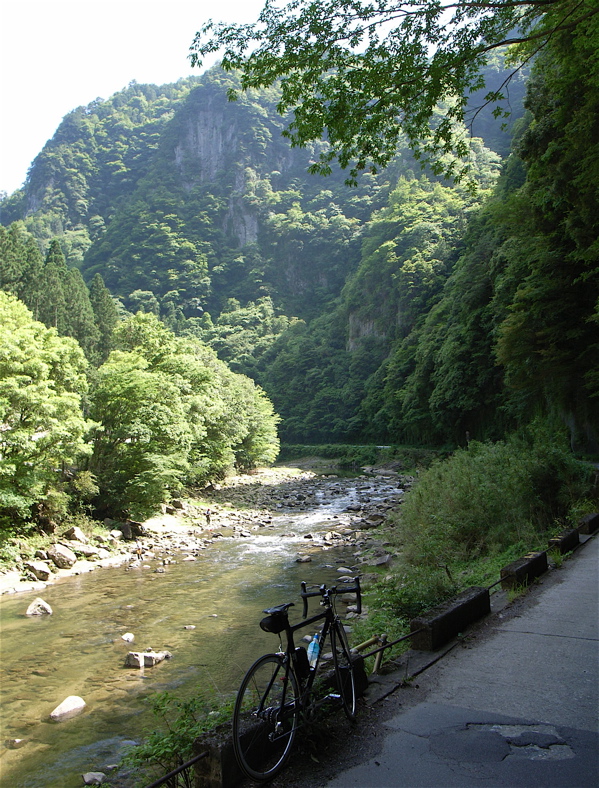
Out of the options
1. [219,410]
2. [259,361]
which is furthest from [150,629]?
[259,361]

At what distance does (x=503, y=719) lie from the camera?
4.04 m

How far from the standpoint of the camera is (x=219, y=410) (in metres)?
33.4

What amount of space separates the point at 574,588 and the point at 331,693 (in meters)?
5.13

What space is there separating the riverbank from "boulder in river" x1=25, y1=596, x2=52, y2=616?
186cm

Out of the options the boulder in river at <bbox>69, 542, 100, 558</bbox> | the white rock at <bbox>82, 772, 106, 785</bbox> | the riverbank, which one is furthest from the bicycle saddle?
the boulder in river at <bbox>69, 542, 100, 558</bbox>

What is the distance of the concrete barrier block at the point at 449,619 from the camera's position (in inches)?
215

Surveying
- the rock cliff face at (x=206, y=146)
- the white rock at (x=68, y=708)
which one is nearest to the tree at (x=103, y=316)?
the white rock at (x=68, y=708)

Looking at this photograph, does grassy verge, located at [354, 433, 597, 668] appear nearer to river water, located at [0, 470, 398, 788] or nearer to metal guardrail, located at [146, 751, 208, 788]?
river water, located at [0, 470, 398, 788]

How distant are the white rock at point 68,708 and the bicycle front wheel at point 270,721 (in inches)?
202

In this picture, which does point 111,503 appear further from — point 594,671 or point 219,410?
point 594,671

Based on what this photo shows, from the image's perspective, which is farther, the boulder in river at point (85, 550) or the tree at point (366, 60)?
the boulder in river at point (85, 550)

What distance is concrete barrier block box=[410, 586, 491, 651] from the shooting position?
5.47m

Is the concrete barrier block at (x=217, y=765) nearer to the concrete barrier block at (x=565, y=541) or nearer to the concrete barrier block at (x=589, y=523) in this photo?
the concrete barrier block at (x=565, y=541)

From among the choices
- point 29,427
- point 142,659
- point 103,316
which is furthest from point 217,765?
point 103,316
